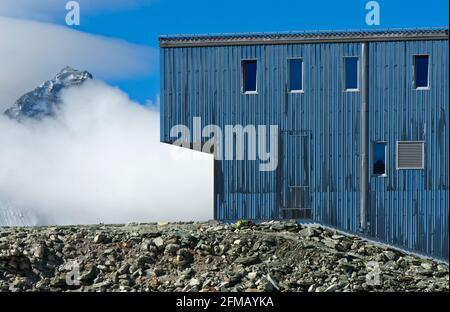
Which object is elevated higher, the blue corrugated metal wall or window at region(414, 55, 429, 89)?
window at region(414, 55, 429, 89)

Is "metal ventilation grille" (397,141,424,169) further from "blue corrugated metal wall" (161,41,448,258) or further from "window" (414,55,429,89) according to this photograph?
"window" (414,55,429,89)

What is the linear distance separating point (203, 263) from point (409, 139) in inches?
437

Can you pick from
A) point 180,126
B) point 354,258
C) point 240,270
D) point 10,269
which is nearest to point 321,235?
point 354,258

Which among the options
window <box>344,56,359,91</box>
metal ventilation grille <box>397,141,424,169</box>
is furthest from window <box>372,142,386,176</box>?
window <box>344,56,359,91</box>

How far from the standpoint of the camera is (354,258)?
88.0ft

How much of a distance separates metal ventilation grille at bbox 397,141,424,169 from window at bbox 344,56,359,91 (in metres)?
3.27

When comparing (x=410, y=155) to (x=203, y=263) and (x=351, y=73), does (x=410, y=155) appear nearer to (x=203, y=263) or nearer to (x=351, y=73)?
(x=351, y=73)

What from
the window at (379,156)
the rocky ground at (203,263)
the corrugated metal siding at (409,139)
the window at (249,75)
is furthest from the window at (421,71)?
the rocky ground at (203,263)

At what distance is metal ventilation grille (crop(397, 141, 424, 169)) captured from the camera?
30828mm

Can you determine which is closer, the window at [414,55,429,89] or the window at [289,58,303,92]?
the window at [289,58,303,92]

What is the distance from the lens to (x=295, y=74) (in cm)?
3097

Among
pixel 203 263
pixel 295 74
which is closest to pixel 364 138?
pixel 295 74

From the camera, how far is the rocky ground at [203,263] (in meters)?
24.6
